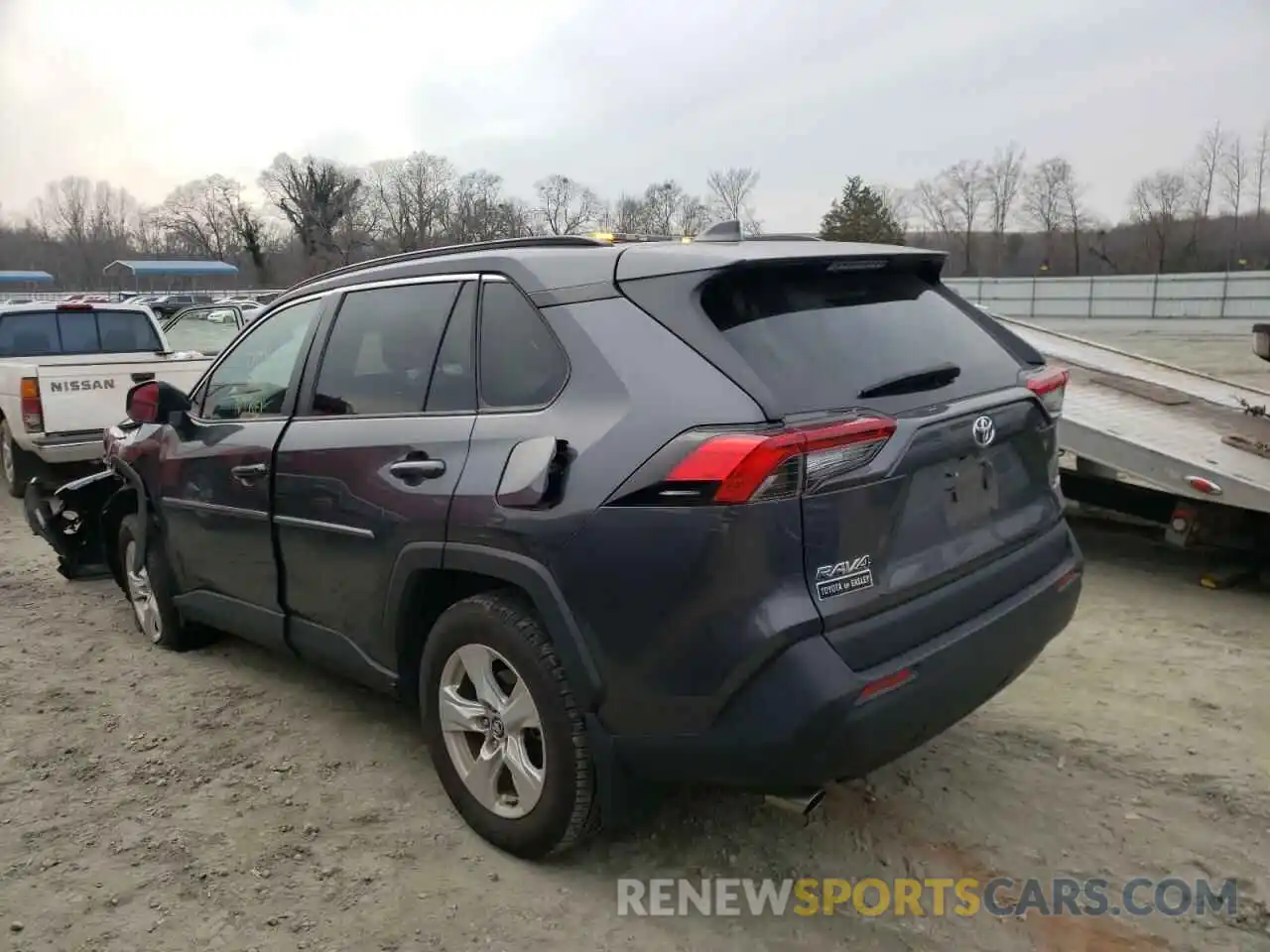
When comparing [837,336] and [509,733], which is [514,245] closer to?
[837,336]

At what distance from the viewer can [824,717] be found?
229 cm

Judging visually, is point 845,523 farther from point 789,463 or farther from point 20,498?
point 20,498

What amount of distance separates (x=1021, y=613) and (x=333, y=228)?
65.5 meters

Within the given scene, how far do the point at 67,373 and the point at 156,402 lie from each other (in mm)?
4707

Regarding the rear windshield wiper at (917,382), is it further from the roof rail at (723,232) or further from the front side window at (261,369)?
the front side window at (261,369)

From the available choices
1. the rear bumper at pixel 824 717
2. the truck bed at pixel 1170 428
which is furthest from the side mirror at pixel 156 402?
the truck bed at pixel 1170 428

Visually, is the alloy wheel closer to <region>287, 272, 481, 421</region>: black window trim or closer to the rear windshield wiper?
<region>287, 272, 481, 421</region>: black window trim

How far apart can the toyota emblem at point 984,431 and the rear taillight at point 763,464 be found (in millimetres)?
540

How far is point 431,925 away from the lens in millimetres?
2703

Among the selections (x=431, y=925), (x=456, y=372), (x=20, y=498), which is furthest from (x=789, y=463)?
(x=20, y=498)

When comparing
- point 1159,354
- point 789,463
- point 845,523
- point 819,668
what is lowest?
point 1159,354

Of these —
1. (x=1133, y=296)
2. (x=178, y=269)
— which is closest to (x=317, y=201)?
Answer: (x=178, y=269)

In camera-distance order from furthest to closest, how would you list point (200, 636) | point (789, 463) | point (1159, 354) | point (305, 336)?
point (1159, 354), point (200, 636), point (305, 336), point (789, 463)

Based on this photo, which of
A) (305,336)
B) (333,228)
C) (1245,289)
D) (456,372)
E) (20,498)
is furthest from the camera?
(333,228)
